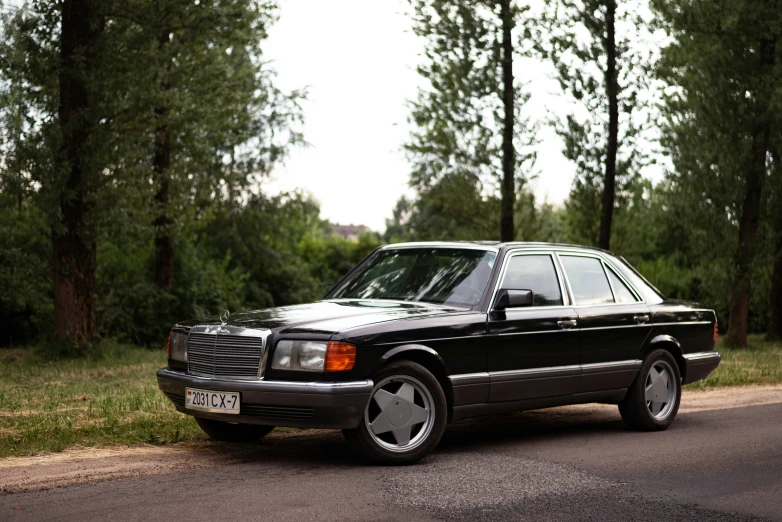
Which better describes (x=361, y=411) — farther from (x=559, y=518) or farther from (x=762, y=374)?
(x=762, y=374)

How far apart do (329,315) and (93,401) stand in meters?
3.90

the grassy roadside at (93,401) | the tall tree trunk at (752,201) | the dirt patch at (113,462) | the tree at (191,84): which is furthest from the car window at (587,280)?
the tall tree trunk at (752,201)

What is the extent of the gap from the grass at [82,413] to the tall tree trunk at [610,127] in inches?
447

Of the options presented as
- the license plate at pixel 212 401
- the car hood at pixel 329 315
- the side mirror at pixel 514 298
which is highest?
the side mirror at pixel 514 298

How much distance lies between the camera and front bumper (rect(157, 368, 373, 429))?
6.56 metres

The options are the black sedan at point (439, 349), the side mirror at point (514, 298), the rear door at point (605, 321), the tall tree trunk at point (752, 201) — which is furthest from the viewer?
the tall tree trunk at point (752, 201)

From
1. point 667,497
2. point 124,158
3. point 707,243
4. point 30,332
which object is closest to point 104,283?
point 30,332

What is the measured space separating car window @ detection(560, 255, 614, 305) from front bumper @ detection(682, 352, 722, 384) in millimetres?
1240

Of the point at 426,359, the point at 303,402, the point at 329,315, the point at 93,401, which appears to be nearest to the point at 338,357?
the point at 303,402

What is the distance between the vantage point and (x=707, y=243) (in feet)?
73.9

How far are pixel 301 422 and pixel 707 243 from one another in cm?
1790

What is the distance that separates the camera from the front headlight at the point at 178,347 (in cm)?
748

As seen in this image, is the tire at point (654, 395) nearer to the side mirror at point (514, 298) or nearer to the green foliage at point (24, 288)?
the side mirror at point (514, 298)

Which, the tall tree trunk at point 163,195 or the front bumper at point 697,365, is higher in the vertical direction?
the tall tree trunk at point 163,195
